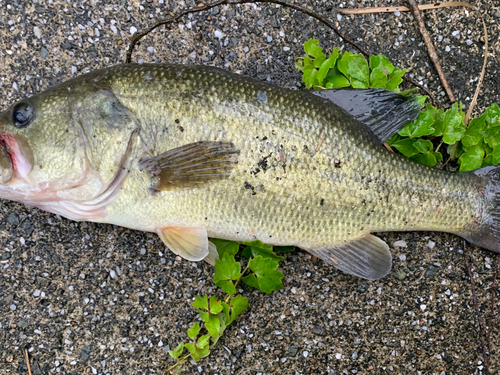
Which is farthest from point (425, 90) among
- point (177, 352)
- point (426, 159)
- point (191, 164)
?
point (177, 352)

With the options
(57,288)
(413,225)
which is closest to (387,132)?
(413,225)

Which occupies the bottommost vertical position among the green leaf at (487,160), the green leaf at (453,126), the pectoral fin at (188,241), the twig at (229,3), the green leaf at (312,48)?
the pectoral fin at (188,241)

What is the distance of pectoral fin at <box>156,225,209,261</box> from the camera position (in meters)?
1.99

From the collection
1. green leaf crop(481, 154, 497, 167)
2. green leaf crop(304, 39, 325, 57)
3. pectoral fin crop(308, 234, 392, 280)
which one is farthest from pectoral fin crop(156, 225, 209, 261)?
green leaf crop(481, 154, 497, 167)

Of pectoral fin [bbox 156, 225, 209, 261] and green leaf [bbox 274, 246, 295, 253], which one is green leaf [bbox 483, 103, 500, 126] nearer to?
green leaf [bbox 274, 246, 295, 253]

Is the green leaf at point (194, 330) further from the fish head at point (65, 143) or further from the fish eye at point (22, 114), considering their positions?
the fish eye at point (22, 114)

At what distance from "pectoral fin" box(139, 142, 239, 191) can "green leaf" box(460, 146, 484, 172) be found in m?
1.36

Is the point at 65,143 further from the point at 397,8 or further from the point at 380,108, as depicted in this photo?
the point at 397,8

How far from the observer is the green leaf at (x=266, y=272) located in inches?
83.0

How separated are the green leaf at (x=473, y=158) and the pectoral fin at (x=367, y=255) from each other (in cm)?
69

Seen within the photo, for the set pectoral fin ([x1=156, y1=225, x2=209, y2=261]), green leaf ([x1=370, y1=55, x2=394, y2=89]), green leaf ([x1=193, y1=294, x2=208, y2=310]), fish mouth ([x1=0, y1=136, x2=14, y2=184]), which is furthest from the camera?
green leaf ([x1=370, y1=55, x2=394, y2=89])

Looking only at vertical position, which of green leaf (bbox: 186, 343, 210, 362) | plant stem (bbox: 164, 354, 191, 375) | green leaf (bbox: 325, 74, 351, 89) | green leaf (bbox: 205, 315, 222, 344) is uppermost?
green leaf (bbox: 325, 74, 351, 89)

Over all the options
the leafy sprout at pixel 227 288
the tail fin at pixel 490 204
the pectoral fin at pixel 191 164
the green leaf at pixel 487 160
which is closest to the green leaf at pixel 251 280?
the leafy sprout at pixel 227 288

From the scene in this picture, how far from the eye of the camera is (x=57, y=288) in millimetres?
2229
